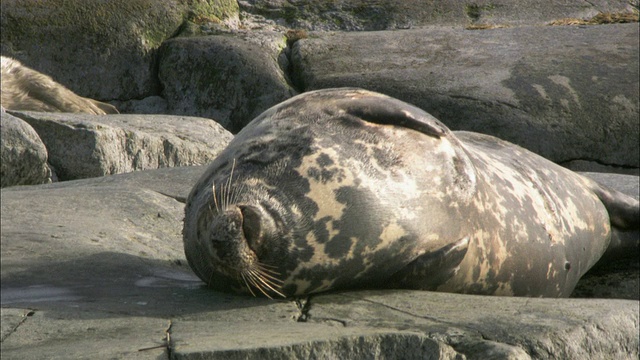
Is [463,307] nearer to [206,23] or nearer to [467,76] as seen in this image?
[467,76]

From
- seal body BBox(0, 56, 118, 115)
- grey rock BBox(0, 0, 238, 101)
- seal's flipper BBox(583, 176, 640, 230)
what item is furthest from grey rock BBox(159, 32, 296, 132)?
seal's flipper BBox(583, 176, 640, 230)

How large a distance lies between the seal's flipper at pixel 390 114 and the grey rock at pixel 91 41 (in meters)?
6.45

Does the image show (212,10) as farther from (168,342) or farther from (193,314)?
(168,342)

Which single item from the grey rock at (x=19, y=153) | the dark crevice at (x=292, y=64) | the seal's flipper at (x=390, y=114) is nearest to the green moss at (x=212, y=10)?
the dark crevice at (x=292, y=64)

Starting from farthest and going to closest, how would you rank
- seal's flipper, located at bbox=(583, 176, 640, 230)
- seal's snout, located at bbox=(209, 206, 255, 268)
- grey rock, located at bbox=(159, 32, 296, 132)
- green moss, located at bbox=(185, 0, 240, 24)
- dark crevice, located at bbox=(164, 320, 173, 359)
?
green moss, located at bbox=(185, 0, 240, 24), grey rock, located at bbox=(159, 32, 296, 132), seal's flipper, located at bbox=(583, 176, 640, 230), seal's snout, located at bbox=(209, 206, 255, 268), dark crevice, located at bbox=(164, 320, 173, 359)

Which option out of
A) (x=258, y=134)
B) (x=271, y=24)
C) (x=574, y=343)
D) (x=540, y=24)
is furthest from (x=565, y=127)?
(x=574, y=343)

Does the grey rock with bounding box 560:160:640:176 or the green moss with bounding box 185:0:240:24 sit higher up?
the green moss with bounding box 185:0:240:24

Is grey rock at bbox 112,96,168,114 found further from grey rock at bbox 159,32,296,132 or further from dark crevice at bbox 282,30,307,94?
Result: dark crevice at bbox 282,30,307,94

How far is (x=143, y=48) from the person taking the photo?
408 inches

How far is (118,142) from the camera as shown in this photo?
6891 millimetres

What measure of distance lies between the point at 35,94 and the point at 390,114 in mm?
5373

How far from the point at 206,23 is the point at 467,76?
2931 mm

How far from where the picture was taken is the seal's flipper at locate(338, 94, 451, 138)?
13.7 ft

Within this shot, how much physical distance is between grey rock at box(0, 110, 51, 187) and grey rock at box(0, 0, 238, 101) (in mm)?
4010
